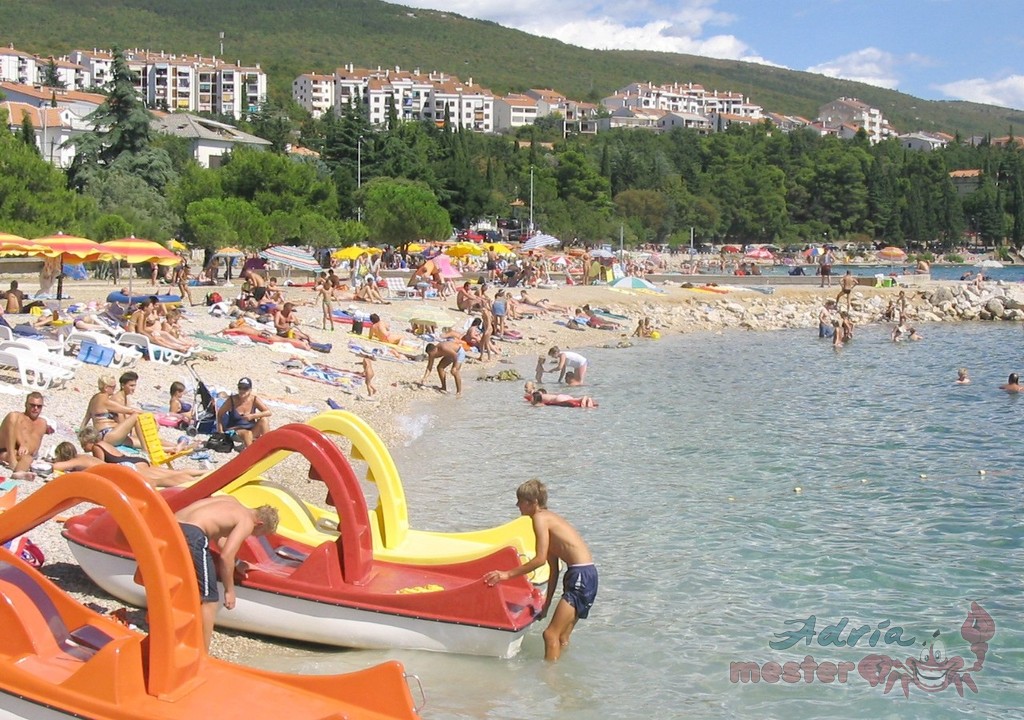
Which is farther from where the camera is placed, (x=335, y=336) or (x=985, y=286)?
(x=985, y=286)

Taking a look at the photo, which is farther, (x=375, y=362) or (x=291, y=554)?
(x=375, y=362)

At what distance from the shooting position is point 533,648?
704 cm

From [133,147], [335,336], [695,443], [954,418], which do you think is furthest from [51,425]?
[133,147]

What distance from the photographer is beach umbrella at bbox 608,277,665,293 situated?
38062 mm

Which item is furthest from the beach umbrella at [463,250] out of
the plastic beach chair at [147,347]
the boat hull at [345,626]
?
the boat hull at [345,626]

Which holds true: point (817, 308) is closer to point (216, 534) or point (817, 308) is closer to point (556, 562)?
point (556, 562)

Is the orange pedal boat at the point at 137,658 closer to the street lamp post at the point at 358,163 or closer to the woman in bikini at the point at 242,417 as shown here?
the woman in bikini at the point at 242,417

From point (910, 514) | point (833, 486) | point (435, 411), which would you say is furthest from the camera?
point (435, 411)

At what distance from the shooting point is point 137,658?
499cm

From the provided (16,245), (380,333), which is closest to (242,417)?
(16,245)

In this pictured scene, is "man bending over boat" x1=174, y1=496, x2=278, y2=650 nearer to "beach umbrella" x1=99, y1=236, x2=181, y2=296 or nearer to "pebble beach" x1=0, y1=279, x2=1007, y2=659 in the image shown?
"pebble beach" x1=0, y1=279, x2=1007, y2=659

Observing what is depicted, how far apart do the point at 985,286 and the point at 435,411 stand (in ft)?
113

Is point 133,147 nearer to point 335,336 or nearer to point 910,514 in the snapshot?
point 335,336

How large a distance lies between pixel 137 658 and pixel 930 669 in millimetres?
4952
